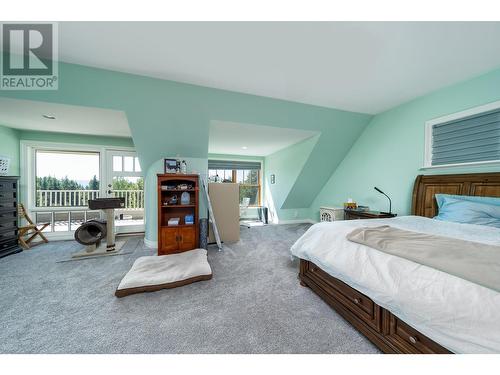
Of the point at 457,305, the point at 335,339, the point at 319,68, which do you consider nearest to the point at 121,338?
the point at 335,339

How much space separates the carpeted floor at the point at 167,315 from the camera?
47.1 inches

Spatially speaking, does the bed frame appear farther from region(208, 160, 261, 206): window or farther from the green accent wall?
the green accent wall

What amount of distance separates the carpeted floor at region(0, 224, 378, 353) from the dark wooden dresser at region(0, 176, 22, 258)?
0.44 m

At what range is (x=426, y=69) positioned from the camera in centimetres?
Answer: 204

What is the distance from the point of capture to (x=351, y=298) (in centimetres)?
138

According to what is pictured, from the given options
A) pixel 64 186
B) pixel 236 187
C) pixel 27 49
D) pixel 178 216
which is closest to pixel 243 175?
pixel 236 187

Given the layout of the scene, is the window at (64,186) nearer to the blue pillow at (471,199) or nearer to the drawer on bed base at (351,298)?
the drawer on bed base at (351,298)

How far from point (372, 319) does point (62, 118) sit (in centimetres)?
446

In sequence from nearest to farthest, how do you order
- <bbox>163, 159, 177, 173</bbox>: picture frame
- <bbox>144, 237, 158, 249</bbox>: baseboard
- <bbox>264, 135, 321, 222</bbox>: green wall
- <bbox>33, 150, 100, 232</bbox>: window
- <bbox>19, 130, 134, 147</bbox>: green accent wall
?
<bbox>163, 159, 177, 173</bbox>: picture frame → <bbox>144, 237, 158, 249</bbox>: baseboard → <bbox>19, 130, 134, 147</bbox>: green accent wall → <bbox>33, 150, 100, 232</bbox>: window → <bbox>264, 135, 321, 222</bbox>: green wall

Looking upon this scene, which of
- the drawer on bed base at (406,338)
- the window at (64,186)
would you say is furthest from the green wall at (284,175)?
the window at (64,186)

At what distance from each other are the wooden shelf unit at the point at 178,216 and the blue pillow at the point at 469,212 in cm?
335

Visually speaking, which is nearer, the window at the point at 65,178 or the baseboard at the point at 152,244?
the baseboard at the point at 152,244

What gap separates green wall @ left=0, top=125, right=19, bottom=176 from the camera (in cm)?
297

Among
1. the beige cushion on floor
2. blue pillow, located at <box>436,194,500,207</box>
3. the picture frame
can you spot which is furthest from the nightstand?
the picture frame
